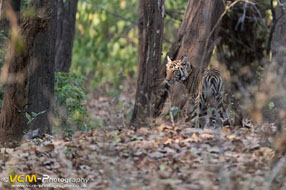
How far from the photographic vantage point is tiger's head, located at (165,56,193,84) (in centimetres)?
1156

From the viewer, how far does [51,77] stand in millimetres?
10570

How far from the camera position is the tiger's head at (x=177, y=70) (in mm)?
11562

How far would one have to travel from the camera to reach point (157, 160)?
7340mm

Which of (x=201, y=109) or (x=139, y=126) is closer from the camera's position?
(x=139, y=126)

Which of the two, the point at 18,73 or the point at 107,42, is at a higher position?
the point at 107,42

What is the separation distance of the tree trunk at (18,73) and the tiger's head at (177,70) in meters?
3.52

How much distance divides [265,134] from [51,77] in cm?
453

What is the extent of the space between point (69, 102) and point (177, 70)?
303cm

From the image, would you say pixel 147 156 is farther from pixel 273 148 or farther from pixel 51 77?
pixel 51 77

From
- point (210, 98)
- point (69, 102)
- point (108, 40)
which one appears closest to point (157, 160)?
point (210, 98)

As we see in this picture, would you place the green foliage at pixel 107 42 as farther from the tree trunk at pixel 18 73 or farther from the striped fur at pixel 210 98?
the tree trunk at pixel 18 73

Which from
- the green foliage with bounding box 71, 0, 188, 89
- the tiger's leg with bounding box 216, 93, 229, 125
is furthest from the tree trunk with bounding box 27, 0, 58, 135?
the green foliage with bounding box 71, 0, 188, 89

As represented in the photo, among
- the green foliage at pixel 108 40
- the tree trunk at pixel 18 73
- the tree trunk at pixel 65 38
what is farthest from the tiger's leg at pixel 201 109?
the green foliage at pixel 108 40

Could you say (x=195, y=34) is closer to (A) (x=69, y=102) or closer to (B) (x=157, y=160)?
(A) (x=69, y=102)
